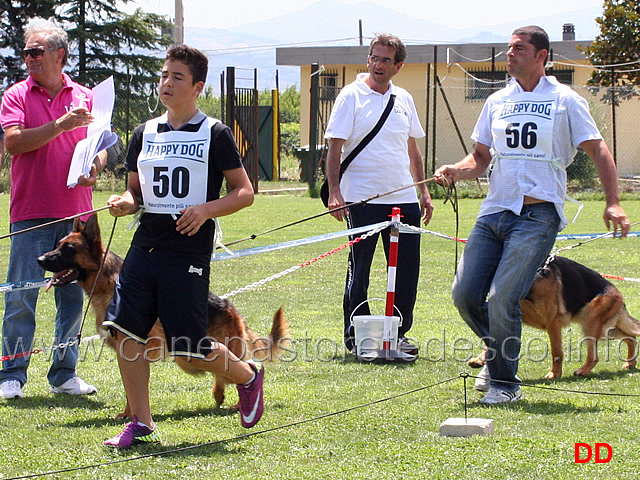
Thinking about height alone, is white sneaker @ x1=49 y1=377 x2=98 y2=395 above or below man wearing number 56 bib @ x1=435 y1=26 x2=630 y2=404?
below

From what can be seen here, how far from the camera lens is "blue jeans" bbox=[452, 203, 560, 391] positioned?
4.98 m

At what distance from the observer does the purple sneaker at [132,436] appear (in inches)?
164

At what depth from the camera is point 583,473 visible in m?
3.69

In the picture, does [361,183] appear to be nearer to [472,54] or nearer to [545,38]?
[545,38]

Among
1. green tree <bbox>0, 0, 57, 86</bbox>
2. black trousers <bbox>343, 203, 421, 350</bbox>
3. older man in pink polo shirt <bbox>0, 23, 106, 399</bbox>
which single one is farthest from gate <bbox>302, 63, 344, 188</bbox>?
older man in pink polo shirt <bbox>0, 23, 106, 399</bbox>

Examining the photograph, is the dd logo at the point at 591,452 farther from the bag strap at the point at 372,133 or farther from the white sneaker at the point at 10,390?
the white sneaker at the point at 10,390

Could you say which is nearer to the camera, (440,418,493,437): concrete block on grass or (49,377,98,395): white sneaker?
(440,418,493,437): concrete block on grass

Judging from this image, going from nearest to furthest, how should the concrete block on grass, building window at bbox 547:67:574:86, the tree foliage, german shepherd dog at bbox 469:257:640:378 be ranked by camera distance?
the concrete block on grass, german shepherd dog at bbox 469:257:640:378, the tree foliage, building window at bbox 547:67:574:86

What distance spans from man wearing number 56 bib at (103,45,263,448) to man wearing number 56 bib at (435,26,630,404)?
5.25 feet

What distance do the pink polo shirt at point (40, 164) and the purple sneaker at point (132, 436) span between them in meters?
1.72

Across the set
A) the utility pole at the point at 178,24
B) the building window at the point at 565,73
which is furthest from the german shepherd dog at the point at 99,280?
the building window at the point at 565,73

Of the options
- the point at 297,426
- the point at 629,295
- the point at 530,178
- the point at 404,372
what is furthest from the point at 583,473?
the point at 629,295

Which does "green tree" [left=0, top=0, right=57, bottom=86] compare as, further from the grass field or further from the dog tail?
the dog tail

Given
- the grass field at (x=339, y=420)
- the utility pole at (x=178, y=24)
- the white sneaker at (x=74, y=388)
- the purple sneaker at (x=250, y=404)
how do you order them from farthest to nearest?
the utility pole at (x=178, y=24) < the white sneaker at (x=74, y=388) < the purple sneaker at (x=250, y=404) < the grass field at (x=339, y=420)
